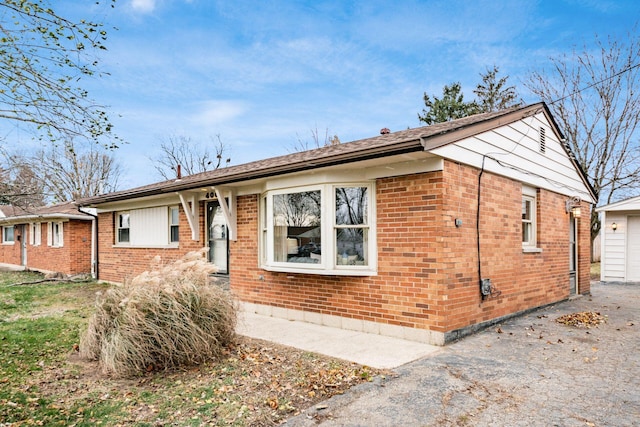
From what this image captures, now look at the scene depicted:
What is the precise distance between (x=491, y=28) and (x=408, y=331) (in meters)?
9.33

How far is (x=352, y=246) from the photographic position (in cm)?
663

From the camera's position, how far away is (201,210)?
394 inches

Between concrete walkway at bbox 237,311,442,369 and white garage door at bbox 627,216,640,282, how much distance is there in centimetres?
1175

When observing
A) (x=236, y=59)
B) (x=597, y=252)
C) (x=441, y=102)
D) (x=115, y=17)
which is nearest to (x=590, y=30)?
(x=441, y=102)

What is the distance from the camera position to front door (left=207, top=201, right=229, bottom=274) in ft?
31.7

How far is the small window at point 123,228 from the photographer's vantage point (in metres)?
12.9

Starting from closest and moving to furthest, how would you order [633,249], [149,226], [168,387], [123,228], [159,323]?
[168,387], [159,323], [149,226], [123,228], [633,249]

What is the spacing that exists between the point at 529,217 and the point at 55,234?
18129 millimetres

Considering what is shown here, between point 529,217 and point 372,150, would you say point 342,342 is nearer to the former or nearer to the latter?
point 372,150

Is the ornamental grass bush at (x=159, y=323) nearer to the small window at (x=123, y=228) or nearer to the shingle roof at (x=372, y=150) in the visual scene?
the shingle roof at (x=372, y=150)

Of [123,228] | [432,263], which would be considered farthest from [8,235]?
[432,263]

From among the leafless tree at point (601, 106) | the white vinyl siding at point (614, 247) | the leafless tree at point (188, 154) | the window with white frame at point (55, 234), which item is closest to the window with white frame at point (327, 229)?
the white vinyl siding at point (614, 247)

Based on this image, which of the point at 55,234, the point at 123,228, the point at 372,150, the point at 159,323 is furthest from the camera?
the point at 55,234

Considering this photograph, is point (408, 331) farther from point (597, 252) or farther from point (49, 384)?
point (597, 252)
